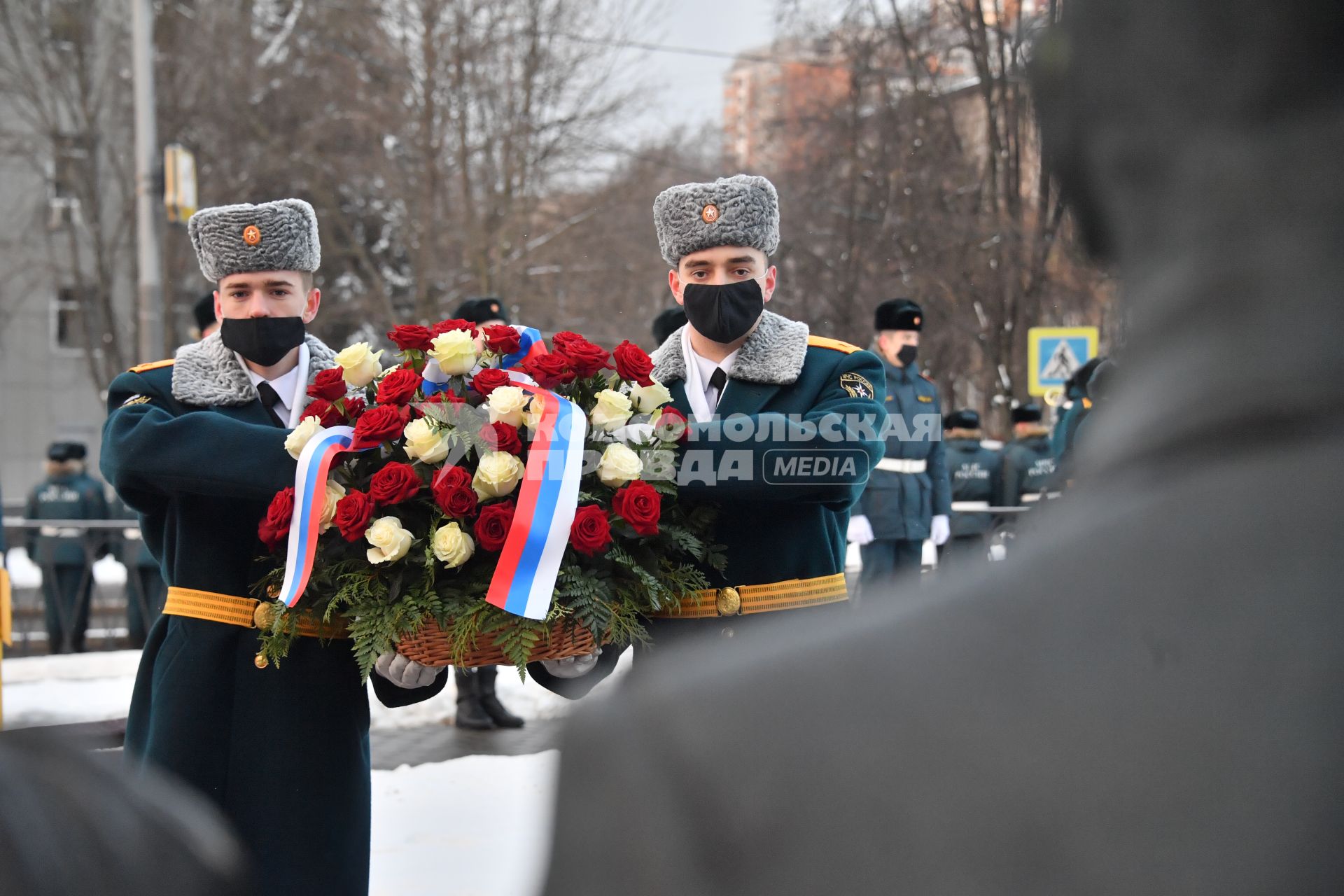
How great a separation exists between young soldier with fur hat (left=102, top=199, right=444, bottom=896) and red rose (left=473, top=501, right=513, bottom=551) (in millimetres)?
368

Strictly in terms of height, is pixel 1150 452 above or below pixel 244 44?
below

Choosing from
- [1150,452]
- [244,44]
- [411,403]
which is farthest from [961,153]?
[1150,452]

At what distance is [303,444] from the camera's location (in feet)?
9.06

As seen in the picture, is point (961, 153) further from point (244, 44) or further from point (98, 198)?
point (98, 198)

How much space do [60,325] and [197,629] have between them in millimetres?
25493

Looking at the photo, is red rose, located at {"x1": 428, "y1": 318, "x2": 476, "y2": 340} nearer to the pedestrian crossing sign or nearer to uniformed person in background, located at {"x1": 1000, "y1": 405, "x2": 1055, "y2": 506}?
uniformed person in background, located at {"x1": 1000, "y1": 405, "x2": 1055, "y2": 506}

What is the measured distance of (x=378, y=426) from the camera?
267 cm

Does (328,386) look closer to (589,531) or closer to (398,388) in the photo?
(398,388)

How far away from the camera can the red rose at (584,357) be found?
2.80 meters

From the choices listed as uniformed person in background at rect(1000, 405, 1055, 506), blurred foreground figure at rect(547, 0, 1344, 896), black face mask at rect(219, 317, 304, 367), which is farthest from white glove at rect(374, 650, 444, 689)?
uniformed person in background at rect(1000, 405, 1055, 506)

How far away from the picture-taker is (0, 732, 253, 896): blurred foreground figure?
64cm

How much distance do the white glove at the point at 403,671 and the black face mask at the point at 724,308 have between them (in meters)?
1.01

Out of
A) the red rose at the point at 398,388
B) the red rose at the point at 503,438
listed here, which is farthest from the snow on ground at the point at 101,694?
the red rose at the point at 503,438

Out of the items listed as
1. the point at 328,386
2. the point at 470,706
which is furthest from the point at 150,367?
the point at 470,706
